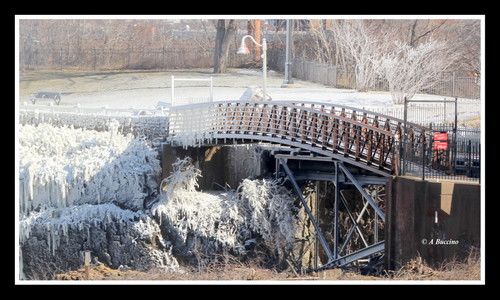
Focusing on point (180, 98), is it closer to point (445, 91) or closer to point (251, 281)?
point (445, 91)

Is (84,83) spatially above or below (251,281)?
above

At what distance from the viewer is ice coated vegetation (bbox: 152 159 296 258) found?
90.8 ft

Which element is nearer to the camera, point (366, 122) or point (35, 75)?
point (366, 122)

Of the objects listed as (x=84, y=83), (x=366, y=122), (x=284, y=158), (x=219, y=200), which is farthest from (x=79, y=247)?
(x=84, y=83)

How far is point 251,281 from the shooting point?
2223 cm

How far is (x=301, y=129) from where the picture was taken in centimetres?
2742

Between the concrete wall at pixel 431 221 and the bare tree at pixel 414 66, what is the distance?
27.1 ft

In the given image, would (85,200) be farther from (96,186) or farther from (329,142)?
(329,142)

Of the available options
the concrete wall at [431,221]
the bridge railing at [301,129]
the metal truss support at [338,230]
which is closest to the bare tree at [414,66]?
the bridge railing at [301,129]

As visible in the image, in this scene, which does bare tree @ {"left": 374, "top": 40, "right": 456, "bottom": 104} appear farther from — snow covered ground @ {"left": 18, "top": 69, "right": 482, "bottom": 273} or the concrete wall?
the concrete wall

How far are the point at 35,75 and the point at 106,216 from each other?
8.41 m


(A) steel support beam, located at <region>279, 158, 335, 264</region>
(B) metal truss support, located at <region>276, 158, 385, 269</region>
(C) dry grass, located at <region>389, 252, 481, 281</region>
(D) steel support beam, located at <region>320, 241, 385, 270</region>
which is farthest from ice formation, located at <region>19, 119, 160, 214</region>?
(C) dry grass, located at <region>389, 252, 481, 281</region>

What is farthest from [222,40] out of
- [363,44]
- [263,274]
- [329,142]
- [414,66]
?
[263,274]

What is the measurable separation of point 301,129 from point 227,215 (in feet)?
8.81
